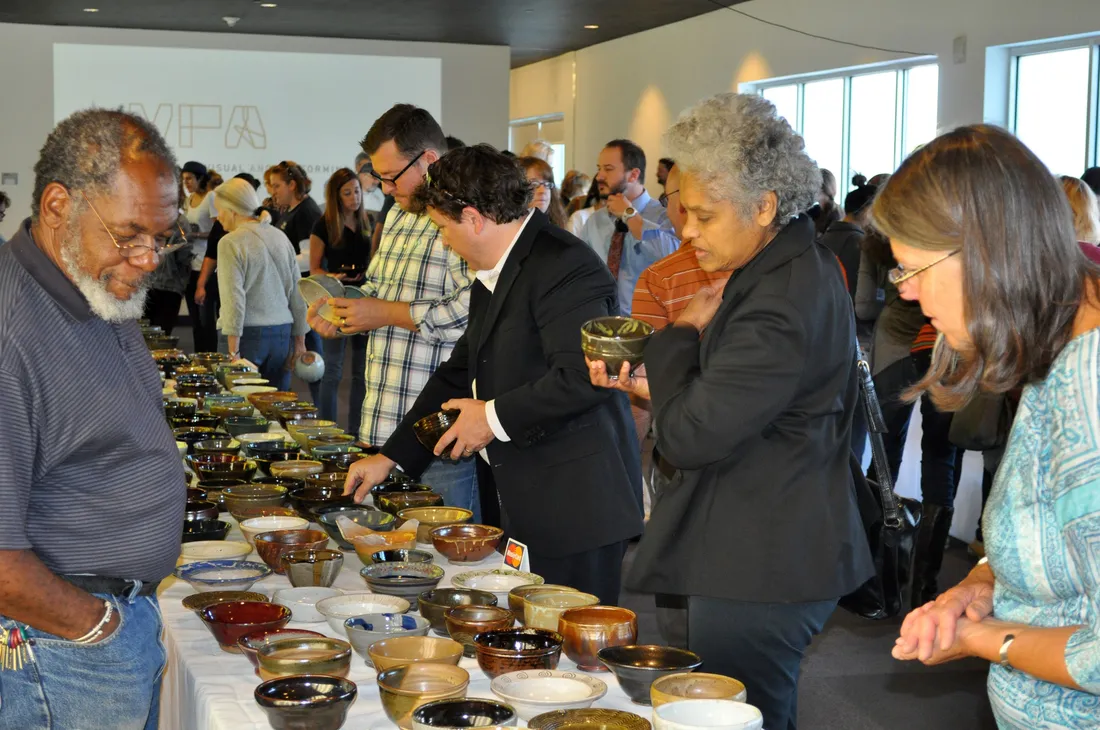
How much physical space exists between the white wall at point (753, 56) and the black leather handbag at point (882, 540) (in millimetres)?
5134

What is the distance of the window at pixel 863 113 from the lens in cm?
869

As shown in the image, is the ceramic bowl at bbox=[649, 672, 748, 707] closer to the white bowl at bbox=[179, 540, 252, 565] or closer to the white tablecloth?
the white tablecloth

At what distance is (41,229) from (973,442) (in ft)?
8.42

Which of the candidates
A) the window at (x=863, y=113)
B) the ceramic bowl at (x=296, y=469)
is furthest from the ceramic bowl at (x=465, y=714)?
the window at (x=863, y=113)

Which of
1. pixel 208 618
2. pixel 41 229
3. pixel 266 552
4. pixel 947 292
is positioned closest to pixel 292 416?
pixel 266 552

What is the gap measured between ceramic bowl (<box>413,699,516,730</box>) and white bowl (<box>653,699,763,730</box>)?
174mm

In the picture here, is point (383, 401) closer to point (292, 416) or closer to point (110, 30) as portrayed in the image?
point (292, 416)

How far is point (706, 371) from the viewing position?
1.53 m

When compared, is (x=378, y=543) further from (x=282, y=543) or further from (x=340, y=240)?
(x=340, y=240)

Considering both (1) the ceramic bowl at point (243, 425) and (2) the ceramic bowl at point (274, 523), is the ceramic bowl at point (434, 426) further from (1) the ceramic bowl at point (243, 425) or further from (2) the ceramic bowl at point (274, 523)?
(1) the ceramic bowl at point (243, 425)

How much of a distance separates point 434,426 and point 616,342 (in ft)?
2.17

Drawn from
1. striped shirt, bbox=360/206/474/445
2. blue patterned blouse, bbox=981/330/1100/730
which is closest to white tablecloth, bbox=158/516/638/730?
blue patterned blouse, bbox=981/330/1100/730

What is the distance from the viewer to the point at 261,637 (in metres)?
1.58

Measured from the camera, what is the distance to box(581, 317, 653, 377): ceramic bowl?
5.53 feet
